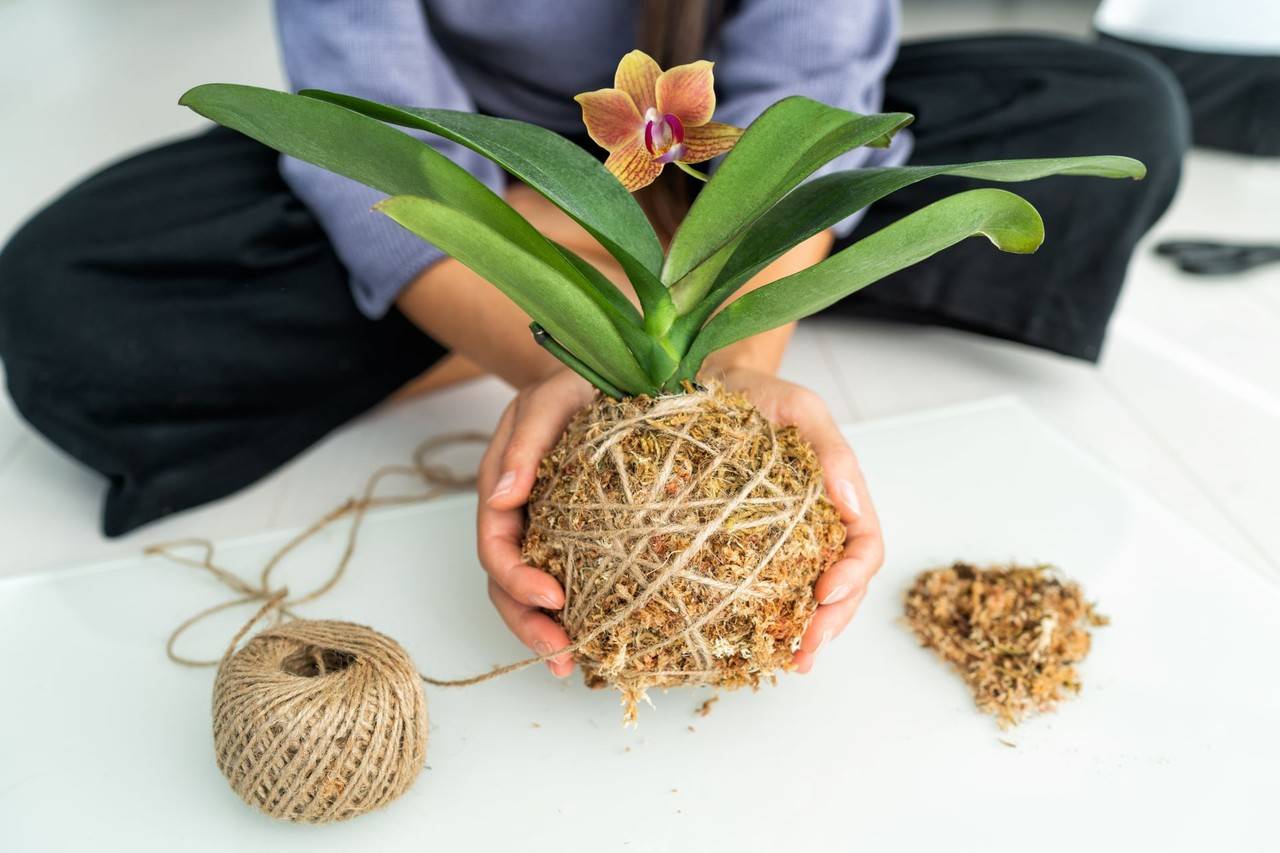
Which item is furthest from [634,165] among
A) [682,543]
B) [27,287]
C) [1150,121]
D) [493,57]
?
[1150,121]

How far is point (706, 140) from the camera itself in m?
0.67

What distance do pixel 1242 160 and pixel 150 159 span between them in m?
2.09

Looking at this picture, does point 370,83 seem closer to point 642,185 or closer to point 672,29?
point 672,29

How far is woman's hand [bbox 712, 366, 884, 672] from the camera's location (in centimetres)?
77

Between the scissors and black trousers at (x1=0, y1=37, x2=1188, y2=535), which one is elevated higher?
black trousers at (x1=0, y1=37, x2=1188, y2=535)

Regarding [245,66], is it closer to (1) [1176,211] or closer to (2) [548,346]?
(1) [1176,211]

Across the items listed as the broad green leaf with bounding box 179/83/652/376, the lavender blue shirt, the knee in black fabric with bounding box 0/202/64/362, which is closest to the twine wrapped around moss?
the broad green leaf with bounding box 179/83/652/376

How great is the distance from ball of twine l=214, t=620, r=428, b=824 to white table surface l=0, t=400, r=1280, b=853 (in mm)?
Answer: 60

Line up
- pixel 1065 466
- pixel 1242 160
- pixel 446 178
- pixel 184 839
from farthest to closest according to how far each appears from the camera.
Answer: pixel 1242 160 < pixel 1065 466 < pixel 184 839 < pixel 446 178

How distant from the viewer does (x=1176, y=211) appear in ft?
6.57

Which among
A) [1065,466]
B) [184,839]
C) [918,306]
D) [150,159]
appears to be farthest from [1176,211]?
[184,839]

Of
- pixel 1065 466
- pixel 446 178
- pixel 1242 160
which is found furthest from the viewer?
pixel 1242 160

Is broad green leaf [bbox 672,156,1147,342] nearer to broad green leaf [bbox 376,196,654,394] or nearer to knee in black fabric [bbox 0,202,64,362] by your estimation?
broad green leaf [bbox 376,196,654,394]

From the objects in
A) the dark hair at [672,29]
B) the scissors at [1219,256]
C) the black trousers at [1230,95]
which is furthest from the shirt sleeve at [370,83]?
the black trousers at [1230,95]
